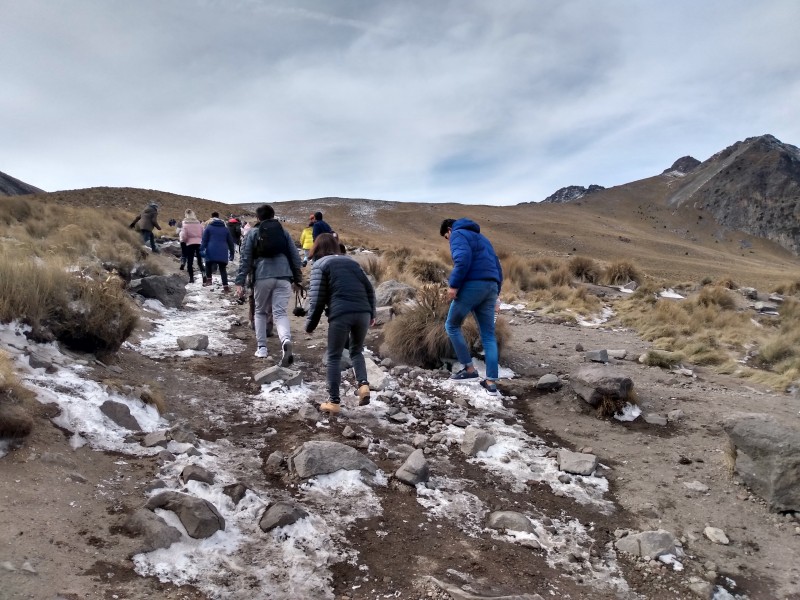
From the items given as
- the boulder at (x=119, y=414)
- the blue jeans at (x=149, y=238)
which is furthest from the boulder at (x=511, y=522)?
the blue jeans at (x=149, y=238)

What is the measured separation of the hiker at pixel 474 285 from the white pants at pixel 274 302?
6.90ft

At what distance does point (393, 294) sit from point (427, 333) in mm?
2911

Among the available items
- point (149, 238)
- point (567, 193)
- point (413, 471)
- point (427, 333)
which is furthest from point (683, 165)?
point (413, 471)

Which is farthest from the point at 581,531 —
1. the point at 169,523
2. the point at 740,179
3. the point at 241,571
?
the point at 740,179

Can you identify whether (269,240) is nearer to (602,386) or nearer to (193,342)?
(193,342)

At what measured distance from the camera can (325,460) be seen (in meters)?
3.84

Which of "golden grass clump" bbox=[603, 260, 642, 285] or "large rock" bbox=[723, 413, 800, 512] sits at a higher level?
"golden grass clump" bbox=[603, 260, 642, 285]

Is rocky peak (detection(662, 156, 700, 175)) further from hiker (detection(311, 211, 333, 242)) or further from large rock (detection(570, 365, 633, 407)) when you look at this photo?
large rock (detection(570, 365, 633, 407))

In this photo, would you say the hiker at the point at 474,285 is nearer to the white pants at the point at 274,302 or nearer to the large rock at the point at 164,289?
the white pants at the point at 274,302

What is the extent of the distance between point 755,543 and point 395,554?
2.50 meters

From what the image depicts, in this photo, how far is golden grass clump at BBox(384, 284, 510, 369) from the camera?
7164mm

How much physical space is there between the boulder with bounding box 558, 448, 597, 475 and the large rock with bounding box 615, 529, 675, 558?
933 mm

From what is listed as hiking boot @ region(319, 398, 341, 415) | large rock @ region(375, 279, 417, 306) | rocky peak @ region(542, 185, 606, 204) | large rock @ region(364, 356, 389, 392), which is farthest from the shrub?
rocky peak @ region(542, 185, 606, 204)

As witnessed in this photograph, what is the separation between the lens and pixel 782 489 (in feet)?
12.4
